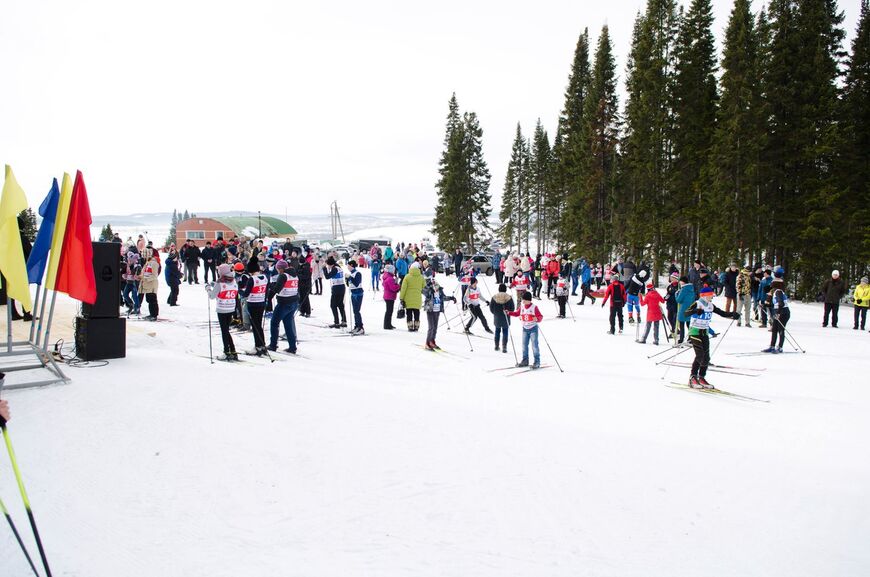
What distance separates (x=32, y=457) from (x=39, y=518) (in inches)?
49.6

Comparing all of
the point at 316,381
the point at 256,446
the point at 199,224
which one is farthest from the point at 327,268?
the point at 199,224

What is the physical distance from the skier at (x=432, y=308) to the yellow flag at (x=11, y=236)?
7.94 m

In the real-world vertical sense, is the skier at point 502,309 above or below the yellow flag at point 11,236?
below

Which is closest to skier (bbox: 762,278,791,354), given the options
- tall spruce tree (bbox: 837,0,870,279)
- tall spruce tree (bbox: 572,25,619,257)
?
tall spruce tree (bbox: 837,0,870,279)

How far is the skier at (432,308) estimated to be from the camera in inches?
520

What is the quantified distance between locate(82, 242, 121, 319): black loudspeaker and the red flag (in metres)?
1.11

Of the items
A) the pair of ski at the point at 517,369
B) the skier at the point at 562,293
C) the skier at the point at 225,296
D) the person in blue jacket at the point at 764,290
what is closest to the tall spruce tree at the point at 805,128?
the person in blue jacket at the point at 764,290

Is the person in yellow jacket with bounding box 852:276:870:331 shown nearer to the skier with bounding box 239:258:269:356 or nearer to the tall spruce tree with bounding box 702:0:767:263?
the tall spruce tree with bounding box 702:0:767:263

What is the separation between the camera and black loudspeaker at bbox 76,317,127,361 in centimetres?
921

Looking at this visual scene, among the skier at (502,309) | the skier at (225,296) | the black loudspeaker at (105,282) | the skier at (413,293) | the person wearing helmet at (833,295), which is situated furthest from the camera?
the person wearing helmet at (833,295)

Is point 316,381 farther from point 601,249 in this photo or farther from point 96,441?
point 601,249

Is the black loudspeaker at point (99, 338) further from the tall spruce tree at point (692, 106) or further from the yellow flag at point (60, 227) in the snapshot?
the tall spruce tree at point (692, 106)

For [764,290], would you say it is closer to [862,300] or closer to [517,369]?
[862,300]

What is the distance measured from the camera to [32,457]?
5609 millimetres
